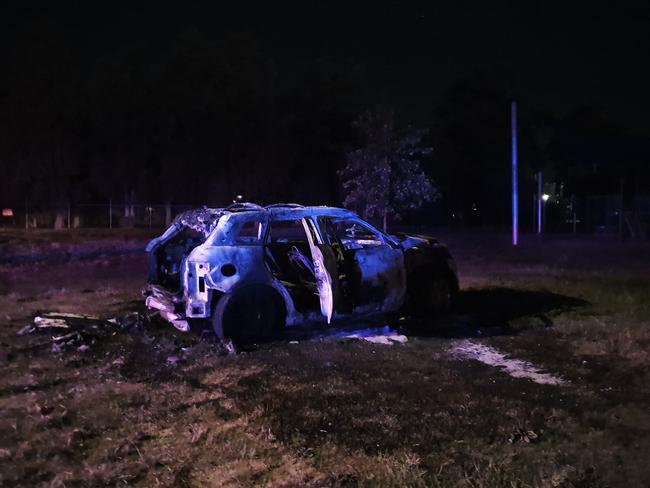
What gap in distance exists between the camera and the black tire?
766 cm

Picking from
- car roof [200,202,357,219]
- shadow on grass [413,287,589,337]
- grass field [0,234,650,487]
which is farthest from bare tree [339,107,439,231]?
car roof [200,202,357,219]

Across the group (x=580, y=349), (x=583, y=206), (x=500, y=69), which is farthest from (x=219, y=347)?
(x=500, y=69)

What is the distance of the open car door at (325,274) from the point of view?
25.8 ft

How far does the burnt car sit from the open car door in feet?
0.04

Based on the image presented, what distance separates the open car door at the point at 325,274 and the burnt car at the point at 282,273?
0.01 meters

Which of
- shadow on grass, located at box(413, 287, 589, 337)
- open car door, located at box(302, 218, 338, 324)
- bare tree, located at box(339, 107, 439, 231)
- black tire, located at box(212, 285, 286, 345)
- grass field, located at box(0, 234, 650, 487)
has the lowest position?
grass field, located at box(0, 234, 650, 487)

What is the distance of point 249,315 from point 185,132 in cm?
3975

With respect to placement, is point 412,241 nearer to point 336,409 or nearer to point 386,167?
point 336,409

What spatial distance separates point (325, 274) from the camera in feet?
25.8

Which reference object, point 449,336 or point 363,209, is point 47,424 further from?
point 363,209

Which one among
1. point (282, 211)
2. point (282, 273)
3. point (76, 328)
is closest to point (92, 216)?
point (76, 328)

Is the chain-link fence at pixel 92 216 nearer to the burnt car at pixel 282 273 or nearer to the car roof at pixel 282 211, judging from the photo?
the burnt car at pixel 282 273

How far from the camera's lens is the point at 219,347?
24.7ft

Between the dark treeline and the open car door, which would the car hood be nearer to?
the open car door
